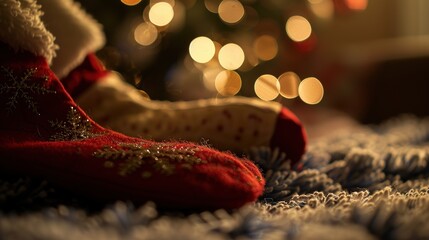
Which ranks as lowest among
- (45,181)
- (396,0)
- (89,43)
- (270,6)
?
(45,181)

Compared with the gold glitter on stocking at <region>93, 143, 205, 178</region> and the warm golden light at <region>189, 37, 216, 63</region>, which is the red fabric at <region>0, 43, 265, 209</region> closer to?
the gold glitter on stocking at <region>93, 143, 205, 178</region>

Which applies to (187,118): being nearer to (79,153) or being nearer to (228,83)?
(79,153)

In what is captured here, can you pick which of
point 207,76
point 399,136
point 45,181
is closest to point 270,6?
point 207,76

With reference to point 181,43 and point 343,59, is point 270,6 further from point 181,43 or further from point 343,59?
point 343,59

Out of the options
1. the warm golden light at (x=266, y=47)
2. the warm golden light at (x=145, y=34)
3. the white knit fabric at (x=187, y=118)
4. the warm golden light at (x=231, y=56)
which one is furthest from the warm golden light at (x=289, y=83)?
the white knit fabric at (x=187, y=118)

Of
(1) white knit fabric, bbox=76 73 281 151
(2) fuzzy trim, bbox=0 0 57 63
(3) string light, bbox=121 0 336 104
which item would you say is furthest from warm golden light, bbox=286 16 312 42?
(2) fuzzy trim, bbox=0 0 57 63
